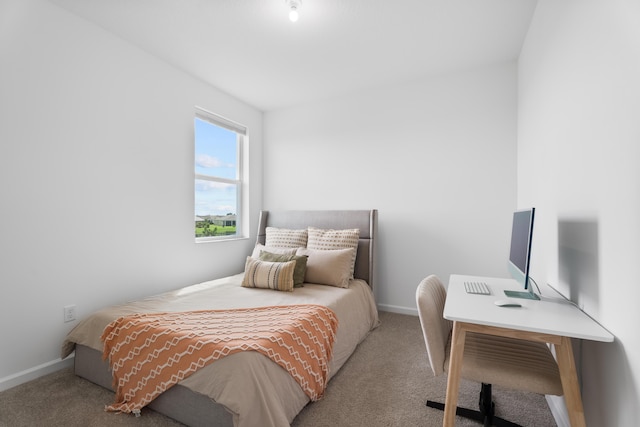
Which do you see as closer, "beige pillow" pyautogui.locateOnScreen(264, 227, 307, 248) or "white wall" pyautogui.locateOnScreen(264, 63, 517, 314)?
"white wall" pyautogui.locateOnScreen(264, 63, 517, 314)

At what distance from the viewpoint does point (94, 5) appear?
2.16m

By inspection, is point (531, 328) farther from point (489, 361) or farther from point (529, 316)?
point (489, 361)

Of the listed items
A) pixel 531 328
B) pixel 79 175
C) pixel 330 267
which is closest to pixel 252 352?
pixel 531 328

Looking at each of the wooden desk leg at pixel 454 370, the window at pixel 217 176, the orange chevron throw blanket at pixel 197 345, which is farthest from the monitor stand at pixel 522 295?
the window at pixel 217 176

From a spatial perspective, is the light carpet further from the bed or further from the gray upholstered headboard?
the gray upholstered headboard

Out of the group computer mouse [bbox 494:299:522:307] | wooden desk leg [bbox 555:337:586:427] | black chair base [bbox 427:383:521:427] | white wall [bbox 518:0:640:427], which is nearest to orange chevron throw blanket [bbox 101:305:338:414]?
black chair base [bbox 427:383:521:427]

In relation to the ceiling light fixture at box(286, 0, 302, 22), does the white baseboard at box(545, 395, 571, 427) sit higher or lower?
lower

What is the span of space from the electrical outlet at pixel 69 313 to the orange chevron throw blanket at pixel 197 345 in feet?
2.05

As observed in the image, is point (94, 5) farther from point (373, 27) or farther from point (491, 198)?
point (491, 198)

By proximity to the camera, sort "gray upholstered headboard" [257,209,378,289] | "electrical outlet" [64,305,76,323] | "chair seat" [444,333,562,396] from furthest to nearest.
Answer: "gray upholstered headboard" [257,209,378,289]
"electrical outlet" [64,305,76,323]
"chair seat" [444,333,562,396]

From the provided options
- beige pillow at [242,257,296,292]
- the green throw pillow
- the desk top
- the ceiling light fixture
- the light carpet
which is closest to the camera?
the desk top

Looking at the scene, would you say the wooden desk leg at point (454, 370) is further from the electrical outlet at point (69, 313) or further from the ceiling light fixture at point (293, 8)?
the electrical outlet at point (69, 313)

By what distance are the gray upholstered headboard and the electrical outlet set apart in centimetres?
195

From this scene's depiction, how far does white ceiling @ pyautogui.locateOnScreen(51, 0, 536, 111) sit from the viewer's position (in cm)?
218
